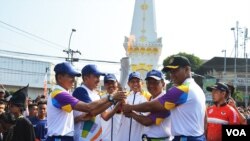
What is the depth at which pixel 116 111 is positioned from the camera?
5.87m

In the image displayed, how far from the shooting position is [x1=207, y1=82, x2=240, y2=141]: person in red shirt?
7.12m

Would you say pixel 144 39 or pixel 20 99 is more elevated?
pixel 144 39

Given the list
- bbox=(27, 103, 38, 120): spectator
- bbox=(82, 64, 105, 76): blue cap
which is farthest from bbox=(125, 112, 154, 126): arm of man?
bbox=(27, 103, 38, 120): spectator

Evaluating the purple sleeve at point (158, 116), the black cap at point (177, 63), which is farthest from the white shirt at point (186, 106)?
the purple sleeve at point (158, 116)

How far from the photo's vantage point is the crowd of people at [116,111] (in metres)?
4.96

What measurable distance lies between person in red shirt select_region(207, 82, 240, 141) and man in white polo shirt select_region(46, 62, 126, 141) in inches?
105

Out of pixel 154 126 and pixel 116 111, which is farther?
pixel 116 111

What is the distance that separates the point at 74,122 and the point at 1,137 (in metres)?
1.75

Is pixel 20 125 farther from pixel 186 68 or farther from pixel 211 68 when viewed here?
pixel 211 68

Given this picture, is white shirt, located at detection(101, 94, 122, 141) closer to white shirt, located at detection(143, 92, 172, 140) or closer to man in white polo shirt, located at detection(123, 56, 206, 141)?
white shirt, located at detection(143, 92, 172, 140)

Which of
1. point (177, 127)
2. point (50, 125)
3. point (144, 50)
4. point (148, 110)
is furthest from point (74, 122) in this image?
point (144, 50)

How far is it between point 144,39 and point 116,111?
2587 cm

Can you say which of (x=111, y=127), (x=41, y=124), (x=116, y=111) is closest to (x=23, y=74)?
(x=41, y=124)

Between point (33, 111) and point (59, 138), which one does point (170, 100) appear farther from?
point (33, 111)
